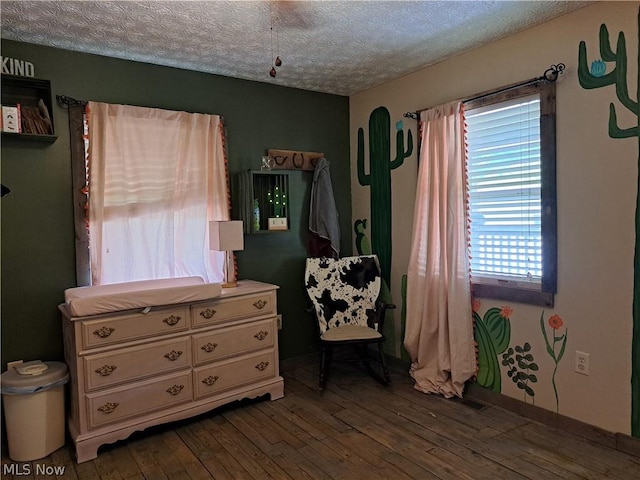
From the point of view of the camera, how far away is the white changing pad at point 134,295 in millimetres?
2408

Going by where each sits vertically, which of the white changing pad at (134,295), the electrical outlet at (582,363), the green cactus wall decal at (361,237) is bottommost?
the electrical outlet at (582,363)

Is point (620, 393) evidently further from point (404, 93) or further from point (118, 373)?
point (118, 373)

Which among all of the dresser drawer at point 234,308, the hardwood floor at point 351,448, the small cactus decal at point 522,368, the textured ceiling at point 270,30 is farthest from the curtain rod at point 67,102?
the small cactus decal at point 522,368

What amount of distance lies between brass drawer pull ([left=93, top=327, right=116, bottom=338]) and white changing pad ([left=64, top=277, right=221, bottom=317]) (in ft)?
0.35

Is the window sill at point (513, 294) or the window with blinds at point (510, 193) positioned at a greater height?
the window with blinds at point (510, 193)

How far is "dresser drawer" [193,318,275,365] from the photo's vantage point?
2.84m

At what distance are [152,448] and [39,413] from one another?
0.65 meters

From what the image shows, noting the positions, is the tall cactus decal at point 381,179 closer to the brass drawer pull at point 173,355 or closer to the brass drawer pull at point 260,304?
the brass drawer pull at point 260,304

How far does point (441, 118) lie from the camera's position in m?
3.19

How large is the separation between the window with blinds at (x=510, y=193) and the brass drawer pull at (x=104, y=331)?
7.91 ft

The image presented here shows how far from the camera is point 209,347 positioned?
9.41 ft

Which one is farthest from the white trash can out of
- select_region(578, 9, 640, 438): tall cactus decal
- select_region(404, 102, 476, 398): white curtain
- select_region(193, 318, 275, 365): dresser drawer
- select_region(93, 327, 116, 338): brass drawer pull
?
select_region(578, 9, 640, 438): tall cactus decal

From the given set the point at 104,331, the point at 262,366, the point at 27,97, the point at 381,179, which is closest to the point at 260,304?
the point at 262,366

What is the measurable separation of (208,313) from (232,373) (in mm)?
463
